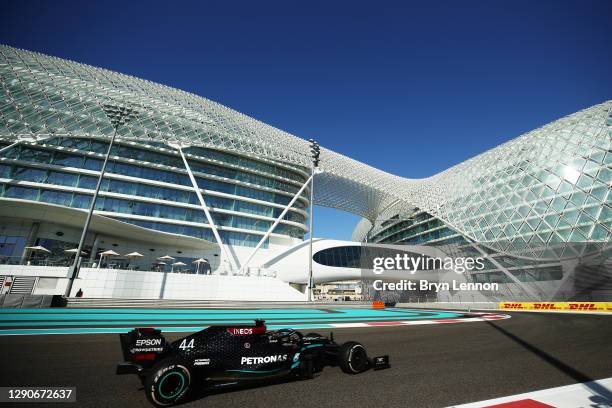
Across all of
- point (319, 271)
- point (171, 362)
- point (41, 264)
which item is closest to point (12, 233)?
point (41, 264)

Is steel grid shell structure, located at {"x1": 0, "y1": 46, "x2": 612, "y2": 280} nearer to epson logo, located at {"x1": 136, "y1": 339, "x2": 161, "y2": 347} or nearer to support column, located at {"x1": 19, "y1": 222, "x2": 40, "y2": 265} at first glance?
support column, located at {"x1": 19, "y1": 222, "x2": 40, "y2": 265}

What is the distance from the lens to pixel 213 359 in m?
4.00

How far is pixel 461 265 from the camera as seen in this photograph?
39.5 m

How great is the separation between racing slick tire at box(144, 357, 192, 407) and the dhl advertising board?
3321 cm

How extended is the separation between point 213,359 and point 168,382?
589 millimetres

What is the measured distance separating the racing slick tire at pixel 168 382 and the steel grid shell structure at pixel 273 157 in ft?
112

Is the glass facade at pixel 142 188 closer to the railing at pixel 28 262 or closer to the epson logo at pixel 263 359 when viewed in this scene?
the railing at pixel 28 262

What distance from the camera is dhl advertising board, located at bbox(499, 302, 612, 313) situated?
23653 millimetres

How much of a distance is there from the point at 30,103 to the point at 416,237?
5571 centimetres

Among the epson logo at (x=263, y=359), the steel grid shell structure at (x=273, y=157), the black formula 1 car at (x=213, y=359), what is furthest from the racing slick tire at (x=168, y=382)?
the steel grid shell structure at (x=273, y=157)

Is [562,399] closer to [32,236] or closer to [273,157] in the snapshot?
[273,157]

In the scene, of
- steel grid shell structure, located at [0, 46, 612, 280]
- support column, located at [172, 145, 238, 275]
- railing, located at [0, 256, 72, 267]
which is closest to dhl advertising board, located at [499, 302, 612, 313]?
steel grid shell structure, located at [0, 46, 612, 280]

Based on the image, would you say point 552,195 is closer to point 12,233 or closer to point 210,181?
point 210,181

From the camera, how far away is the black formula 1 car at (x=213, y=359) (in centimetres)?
364
